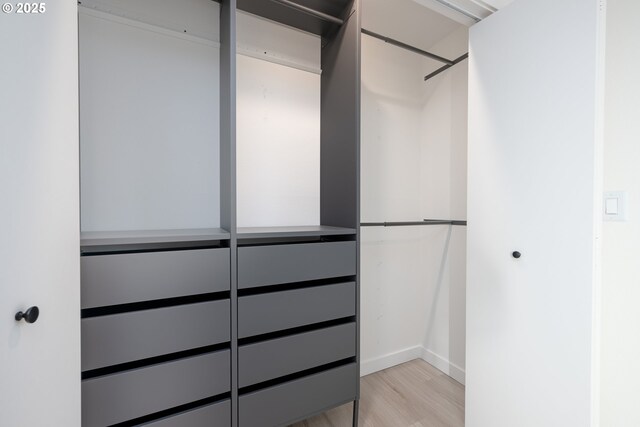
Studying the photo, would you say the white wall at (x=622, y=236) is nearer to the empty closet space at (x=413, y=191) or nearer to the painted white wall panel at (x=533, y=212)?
the painted white wall panel at (x=533, y=212)

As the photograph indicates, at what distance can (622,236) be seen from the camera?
1168 mm

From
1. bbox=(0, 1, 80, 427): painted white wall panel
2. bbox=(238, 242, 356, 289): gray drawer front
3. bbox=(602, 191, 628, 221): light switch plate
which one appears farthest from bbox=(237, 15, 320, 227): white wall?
bbox=(602, 191, 628, 221): light switch plate

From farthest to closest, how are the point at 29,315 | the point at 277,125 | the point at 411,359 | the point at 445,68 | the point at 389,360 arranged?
the point at 411,359 → the point at 389,360 → the point at 445,68 → the point at 277,125 → the point at 29,315

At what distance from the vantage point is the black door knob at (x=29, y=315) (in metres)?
0.59

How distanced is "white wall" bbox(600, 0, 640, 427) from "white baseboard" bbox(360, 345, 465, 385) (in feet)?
2.95

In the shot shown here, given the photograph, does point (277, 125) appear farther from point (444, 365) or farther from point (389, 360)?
point (444, 365)

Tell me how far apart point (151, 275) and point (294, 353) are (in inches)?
28.7

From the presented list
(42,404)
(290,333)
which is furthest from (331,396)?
(42,404)

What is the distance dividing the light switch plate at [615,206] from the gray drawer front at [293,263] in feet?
3.74

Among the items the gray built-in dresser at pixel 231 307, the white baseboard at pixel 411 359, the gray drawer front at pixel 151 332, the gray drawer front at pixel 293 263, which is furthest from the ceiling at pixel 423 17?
the white baseboard at pixel 411 359

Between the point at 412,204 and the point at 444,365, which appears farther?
the point at 412,204

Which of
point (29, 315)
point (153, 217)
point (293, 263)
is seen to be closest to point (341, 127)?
point (293, 263)

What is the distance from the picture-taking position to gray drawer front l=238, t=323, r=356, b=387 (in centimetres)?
121

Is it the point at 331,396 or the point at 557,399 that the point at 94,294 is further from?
the point at 557,399
